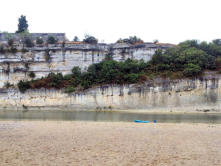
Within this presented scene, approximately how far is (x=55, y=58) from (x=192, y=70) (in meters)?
22.1

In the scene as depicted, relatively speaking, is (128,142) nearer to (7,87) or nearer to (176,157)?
(176,157)

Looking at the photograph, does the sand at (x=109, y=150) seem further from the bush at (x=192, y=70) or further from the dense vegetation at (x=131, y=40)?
the dense vegetation at (x=131, y=40)

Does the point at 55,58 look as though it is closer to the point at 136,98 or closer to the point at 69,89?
the point at 69,89

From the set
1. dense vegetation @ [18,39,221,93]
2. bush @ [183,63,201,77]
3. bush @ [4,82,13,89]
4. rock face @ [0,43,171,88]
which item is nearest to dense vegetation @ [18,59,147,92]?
dense vegetation @ [18,39,221,93]

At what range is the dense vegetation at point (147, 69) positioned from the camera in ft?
107

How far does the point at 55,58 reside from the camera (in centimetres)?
4025

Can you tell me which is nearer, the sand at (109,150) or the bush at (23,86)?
the sand at (109,150)

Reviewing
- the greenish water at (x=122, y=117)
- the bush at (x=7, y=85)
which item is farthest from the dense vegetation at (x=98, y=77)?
the greenish water at (x=122, y=117)

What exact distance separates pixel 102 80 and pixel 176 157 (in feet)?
85.8

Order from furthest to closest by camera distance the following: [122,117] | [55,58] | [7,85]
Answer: [55,58], [7,85], [122,117]

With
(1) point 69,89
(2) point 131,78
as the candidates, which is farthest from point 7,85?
(2) point 131,78

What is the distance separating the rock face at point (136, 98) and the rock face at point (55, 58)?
5.85 m

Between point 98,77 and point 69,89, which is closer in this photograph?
point 69,89

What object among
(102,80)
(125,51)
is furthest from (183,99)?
(125,51)
